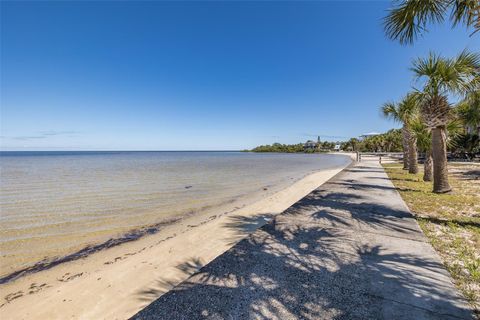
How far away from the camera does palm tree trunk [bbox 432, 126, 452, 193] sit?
8.20 meters

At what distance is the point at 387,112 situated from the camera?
17109 mm

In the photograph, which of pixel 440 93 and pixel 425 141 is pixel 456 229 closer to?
pixel 440 93

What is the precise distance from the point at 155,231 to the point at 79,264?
2.16 metres

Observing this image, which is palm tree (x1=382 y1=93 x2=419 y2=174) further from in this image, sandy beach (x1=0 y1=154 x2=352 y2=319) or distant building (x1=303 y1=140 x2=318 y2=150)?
distant building (x1=303 y1=140 x2=318 y2=150)

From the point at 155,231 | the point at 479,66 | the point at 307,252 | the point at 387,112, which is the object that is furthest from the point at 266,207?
the point at 387,112

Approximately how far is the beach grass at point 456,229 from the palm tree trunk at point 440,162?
348 millimetres

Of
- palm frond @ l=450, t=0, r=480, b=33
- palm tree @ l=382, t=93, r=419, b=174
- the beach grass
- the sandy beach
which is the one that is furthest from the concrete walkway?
palm tree @ l=382, t=93, r=419, b=174

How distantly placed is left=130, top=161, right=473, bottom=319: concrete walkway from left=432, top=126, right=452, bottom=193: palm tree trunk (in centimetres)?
528

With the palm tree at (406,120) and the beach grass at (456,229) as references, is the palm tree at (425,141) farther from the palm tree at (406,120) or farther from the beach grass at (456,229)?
the beach grass at (456,229)

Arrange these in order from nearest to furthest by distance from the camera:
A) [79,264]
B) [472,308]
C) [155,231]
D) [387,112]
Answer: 1. [472,308]
2. [79,264]
3. [155,231]
4. [387,112]

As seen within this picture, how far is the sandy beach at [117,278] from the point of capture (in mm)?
3090

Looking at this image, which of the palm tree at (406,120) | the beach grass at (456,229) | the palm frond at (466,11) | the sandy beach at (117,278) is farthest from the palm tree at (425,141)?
the sandy beach at (117,278)

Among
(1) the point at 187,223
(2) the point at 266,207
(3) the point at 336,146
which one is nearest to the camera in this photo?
(1) the point at 187,223

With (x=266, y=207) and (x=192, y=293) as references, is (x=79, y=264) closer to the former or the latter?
(x=192, y=293)
